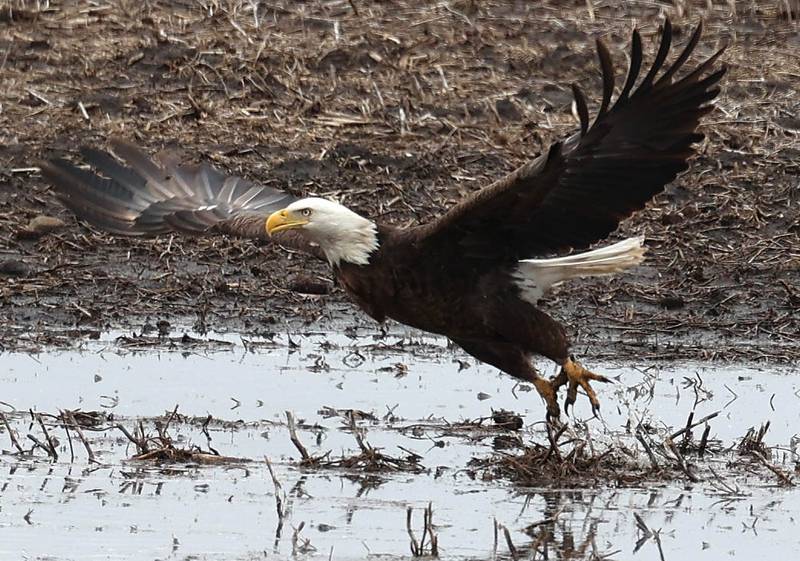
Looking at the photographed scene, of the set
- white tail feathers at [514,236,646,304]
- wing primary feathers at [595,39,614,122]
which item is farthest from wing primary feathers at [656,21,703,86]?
white tail feathers at [514,236,646,304]

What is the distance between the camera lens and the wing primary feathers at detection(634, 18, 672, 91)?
6.53 m

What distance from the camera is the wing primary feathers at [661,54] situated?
257 inches

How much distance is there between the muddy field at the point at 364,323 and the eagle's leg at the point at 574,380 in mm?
179

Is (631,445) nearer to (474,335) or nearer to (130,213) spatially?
(474,335)

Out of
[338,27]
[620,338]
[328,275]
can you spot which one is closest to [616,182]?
[620,338]

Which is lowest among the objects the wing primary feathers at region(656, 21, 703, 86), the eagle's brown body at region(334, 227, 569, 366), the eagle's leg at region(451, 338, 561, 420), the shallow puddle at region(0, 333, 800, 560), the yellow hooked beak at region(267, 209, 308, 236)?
the shallow puddle at region(0, 333, 800, 560)

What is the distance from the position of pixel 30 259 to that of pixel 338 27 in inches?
136

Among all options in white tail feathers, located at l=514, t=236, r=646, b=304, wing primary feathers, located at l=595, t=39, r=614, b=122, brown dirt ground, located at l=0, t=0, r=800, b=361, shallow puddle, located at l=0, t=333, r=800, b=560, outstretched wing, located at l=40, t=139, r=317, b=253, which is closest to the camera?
shallow puddle, located at l=0, t=333, r=800, b=560

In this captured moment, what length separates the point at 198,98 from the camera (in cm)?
1159

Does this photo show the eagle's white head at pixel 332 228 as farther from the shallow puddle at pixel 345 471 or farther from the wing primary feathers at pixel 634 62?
the wing primary feathers at pixel 634 62

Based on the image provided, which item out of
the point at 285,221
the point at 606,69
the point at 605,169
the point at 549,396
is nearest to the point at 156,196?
the point at 285,221

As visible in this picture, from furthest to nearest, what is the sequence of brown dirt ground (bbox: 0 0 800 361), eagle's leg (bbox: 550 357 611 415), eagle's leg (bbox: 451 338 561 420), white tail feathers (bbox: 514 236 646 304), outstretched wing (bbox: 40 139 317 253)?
brown dirt ground (bbox: 0 0 800 361), outstretched wing (bbox: 40 139 317 253), white tail feathers (bbox: 514 236 646 304), eagle's leg (bbox: 451 338 561 420), eagle's leg (bbox: 550 357 611 415)

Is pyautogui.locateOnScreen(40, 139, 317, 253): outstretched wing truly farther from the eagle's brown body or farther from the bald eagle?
the eagle's brown body

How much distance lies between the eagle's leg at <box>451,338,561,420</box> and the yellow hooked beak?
0.78 meters
